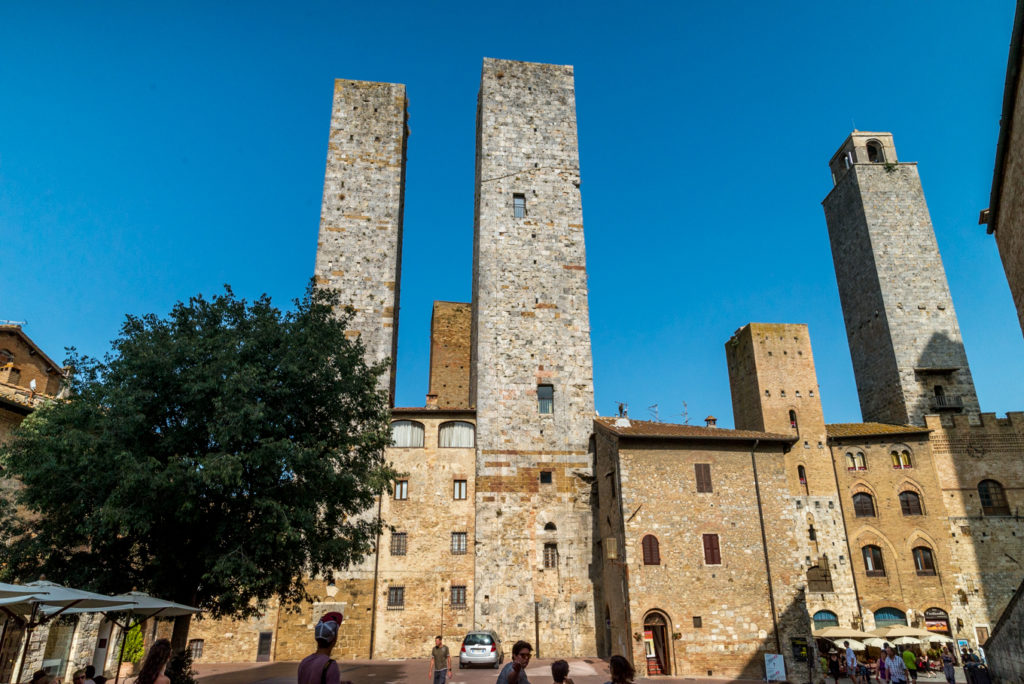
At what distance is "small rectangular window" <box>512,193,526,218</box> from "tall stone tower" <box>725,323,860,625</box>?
46.7ft

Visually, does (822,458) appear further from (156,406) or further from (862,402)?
(156,406)

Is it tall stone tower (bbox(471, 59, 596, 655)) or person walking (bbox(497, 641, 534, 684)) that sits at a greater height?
tall stone tower (bbox(471, 59, 596, 655))

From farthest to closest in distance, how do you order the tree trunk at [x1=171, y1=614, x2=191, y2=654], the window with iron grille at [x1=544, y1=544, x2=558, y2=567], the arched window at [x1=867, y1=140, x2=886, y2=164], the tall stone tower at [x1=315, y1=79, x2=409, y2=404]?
the arched window at [x1=867, y1=140, x2=886, y2=164]
the tall stone tower at [x1=315, y1=79, x2=409, y2=404]
the window with iron grille at [x1=544, y1=544, x2=558, y2=567]
the tree trunk at [x1=171, y1=614, x2=191, y2=654]

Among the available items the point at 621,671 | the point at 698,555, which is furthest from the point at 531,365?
the point at 621,671

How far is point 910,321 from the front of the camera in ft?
120

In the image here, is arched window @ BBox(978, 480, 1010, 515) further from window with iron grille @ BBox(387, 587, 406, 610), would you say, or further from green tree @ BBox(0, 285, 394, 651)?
green tree @ BBox(0, 285, 394, 651)

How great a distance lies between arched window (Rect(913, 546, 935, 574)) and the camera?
29469mm

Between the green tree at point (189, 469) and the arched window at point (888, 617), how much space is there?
84.8ft

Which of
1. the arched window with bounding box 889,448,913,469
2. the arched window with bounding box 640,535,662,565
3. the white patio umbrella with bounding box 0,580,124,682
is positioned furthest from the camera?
the arched window with bounding box 889,448,913,469

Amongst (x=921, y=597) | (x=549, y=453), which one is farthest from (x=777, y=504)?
(x=921, y=597)

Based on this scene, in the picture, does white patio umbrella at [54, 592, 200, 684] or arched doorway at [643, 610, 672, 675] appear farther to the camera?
arched doorway at [643, 610, 672, 675]

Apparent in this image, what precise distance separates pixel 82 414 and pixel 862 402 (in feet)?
132

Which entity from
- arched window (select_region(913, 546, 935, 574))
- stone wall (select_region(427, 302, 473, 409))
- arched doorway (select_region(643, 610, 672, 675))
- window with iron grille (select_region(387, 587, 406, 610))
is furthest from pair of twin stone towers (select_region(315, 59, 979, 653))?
stone wall (select_region(427, 302, 473, 409))

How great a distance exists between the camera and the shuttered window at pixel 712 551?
22.4 m
